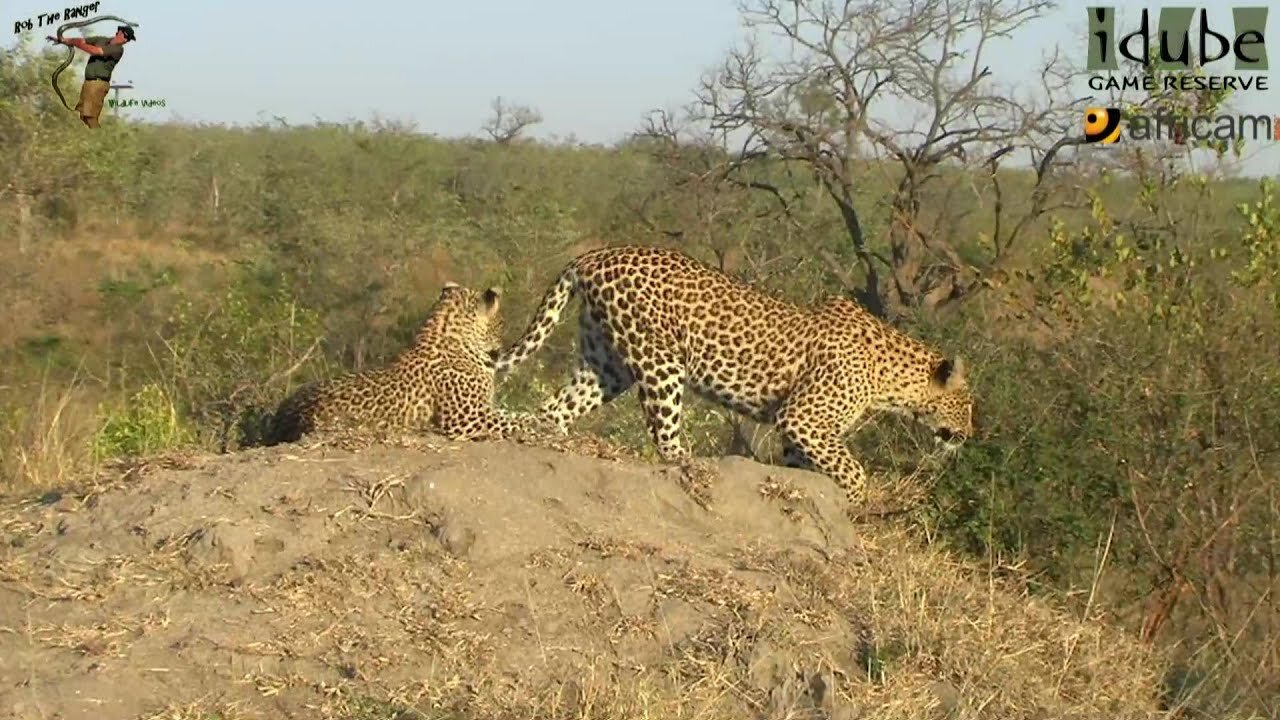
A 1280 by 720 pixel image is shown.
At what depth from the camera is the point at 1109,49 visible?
42.5 feet

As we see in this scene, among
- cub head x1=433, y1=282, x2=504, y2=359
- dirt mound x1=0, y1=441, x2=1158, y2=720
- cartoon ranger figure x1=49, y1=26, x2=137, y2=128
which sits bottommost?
dirt mound x1=0, y1=441, x2=1158, y2=720

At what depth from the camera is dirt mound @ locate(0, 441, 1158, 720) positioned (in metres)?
5.67

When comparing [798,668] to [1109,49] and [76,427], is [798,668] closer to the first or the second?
[76,427]

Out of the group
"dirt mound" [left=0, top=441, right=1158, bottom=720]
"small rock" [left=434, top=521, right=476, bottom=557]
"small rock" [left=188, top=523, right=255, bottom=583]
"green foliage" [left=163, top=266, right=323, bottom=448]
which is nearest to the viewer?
"dirt mound" [left=0, top=441, right=1158, bottom=720]

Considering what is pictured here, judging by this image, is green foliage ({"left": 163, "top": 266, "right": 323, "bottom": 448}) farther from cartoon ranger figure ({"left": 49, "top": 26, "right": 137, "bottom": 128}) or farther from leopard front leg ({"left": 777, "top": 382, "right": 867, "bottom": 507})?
leopard front leg ({"left": 777, "top": 382, "right": 867, "bottom": 507})

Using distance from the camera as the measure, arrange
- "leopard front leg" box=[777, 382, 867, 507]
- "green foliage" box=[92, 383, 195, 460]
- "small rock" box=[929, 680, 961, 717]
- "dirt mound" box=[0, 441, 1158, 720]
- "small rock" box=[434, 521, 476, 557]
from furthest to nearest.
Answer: "green foliage" box=[92, 383, 195, 460]
"leopard front leg" box=[777, 382, 867, 507]
"small rock" box=[434, 521, 476, 557]
"small rock" box=[929, 680, 961, 717]
"dirt mound" box=[0, 441, 1158, 720]

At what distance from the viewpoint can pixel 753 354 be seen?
9320 mm

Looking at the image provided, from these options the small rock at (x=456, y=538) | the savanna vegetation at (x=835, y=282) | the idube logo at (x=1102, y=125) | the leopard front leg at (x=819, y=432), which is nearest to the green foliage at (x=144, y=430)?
the savanna vegetation at (x=835, y=282)

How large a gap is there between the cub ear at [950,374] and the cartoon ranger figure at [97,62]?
7.82 m

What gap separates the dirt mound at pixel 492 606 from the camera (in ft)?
18.6

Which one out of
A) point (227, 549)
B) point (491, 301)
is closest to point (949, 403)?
point (491, 301)

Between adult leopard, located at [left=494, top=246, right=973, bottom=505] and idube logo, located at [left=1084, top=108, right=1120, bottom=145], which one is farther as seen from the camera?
idube logo, located at [left=1084, top=108, right=1120, bottom=145]

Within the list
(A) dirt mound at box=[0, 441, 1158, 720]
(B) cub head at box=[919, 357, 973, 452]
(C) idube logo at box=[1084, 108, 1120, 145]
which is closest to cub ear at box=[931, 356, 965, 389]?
(B) cub head at box=[919, 357, 973, 452]

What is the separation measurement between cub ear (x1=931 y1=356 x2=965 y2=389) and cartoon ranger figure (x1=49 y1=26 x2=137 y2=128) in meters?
7.82
